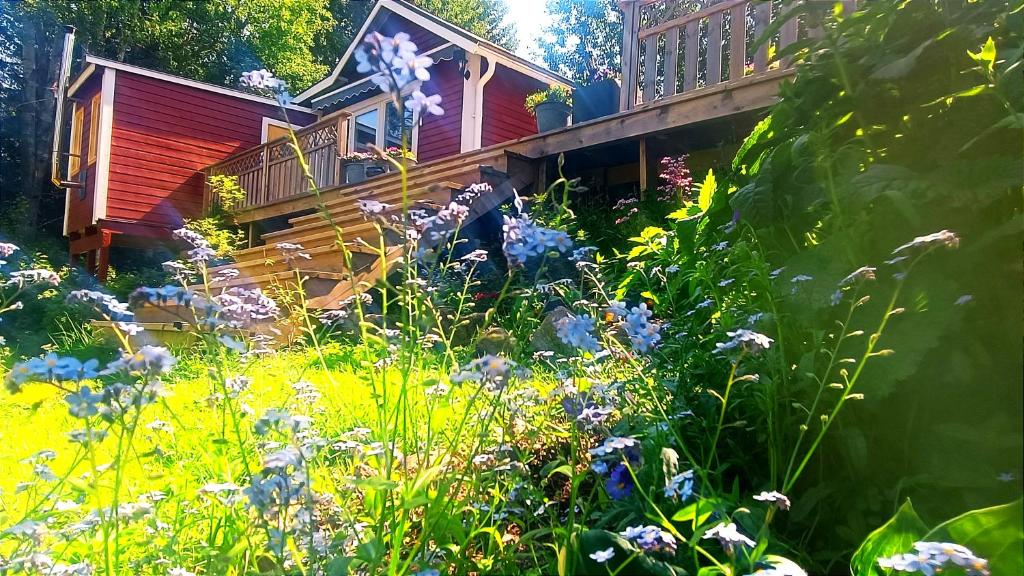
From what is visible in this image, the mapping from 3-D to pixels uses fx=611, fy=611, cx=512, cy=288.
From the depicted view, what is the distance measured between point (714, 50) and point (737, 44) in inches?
6.7

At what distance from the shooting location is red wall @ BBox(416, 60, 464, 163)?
29.8ft

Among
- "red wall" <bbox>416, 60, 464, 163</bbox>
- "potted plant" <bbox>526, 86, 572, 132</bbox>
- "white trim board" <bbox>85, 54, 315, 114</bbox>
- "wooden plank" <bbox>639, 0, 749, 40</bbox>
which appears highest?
"white trim board" <bbox>85, 54, 315, 114</bbox>

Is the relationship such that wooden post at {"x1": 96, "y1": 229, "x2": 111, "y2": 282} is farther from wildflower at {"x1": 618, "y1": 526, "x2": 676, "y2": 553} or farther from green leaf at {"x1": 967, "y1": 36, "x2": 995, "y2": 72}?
green leaf at {"x1": 967, "y1": 36, "x2": 995, "y2": 72}

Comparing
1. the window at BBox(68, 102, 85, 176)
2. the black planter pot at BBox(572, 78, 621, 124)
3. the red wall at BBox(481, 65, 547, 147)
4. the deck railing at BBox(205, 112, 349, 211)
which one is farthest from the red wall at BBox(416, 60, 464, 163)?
the window at BBox(68, 102, 85, 176)

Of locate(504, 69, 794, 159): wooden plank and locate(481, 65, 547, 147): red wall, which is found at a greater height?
locate(481, 65, 547, 147): red wall

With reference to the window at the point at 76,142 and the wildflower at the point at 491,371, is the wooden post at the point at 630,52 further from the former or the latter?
the window at the point at 76,142

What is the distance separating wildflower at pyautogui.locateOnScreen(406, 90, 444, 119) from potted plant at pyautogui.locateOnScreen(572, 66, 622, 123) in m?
5.99

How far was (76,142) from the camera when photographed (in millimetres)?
12203

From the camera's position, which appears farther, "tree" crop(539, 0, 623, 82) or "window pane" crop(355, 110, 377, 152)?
"window pane" crop(355, 110, 377, 152)

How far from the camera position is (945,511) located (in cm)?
103

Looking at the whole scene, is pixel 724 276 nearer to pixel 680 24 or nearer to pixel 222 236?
pixel 680 24

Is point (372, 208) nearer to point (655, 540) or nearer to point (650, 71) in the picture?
point (655, 540)

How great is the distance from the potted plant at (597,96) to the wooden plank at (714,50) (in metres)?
2.11

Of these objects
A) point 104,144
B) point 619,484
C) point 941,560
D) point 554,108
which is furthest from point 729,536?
point 104,144
